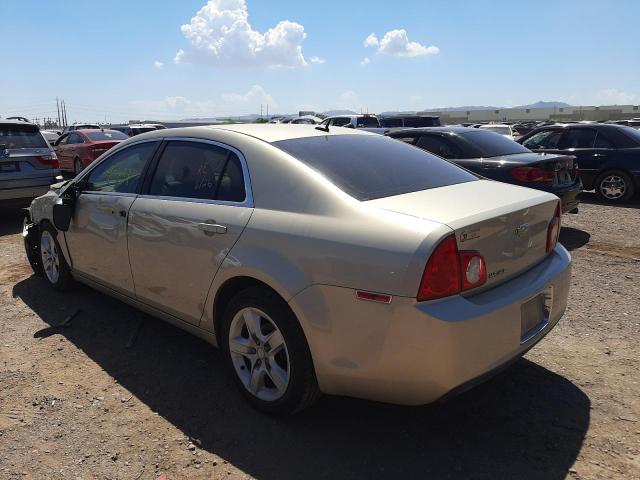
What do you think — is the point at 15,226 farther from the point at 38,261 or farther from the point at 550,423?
the point at 550,423

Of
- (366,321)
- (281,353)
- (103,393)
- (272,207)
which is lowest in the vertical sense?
(103,393)

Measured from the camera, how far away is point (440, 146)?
7832 mm

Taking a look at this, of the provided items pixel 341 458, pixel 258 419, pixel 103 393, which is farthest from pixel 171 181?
pixel 341 458

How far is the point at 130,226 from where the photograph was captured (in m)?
3.76

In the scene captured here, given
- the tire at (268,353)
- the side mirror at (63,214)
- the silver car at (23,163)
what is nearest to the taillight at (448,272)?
the tire at (268,353)

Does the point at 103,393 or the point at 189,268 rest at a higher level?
the point at 189,268

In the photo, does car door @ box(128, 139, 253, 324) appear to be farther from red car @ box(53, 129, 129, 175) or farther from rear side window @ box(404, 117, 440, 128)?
rear side window @ box(404, 117, 440, 128)

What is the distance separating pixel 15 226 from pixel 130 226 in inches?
237

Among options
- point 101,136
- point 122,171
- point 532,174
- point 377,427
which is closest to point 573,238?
point 532,174

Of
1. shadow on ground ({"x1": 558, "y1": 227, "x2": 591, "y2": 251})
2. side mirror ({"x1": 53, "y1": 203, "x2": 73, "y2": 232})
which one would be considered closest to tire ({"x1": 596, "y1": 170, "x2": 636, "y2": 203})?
shadow on ground ({"x1": 558, "y1": 227, "x2": 591, "y2": 251})

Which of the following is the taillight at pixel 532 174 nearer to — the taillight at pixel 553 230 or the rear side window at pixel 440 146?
the rear side window at pixel 440 146

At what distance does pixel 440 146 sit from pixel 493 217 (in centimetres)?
550

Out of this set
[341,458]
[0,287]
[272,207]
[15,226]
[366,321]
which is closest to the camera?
[366,321]

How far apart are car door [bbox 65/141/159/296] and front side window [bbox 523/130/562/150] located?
894 cm
